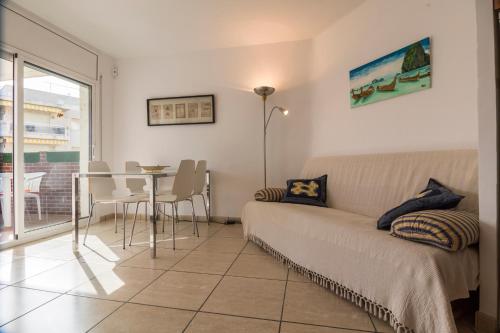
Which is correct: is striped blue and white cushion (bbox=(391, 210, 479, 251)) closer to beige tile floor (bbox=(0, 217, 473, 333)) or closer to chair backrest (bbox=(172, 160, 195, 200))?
beige tile floor (bbox=(0, 217, 473, 333))

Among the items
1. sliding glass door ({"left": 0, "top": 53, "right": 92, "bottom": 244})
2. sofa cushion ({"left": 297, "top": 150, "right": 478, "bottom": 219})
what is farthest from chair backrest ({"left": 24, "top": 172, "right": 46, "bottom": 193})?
sofa cushion ({"left": 297, "top": 150, "right": 478, "bottom": 219})

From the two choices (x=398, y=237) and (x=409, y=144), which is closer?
(x=398, y=237)

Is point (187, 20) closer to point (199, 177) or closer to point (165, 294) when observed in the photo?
point (199, 177)

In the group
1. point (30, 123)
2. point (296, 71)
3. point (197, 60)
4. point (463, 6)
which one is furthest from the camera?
point (197, 60)

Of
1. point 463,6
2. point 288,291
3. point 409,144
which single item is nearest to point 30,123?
point 288,291

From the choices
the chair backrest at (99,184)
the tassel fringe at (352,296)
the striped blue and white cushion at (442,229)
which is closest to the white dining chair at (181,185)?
the chair backrest at (99,184)

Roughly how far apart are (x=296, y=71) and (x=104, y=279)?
314 centimetres

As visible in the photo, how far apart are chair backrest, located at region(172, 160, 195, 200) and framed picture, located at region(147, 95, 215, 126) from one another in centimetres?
121

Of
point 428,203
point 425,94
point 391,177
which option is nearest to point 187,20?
point 425,94

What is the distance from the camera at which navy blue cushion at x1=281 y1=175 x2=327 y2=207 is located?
255cm

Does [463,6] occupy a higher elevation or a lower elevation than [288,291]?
higher

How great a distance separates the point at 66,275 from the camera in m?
1.91

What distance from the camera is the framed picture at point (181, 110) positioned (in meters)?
3.70

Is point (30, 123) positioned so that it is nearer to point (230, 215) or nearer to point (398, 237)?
point (230, 215)
